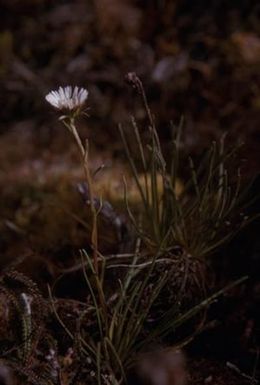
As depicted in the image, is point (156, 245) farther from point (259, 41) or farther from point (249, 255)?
point (259, 41)

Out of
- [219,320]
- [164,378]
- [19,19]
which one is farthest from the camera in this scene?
[19,19]

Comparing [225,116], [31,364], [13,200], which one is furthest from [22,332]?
[225,116]

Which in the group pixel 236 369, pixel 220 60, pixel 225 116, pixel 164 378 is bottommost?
pixel 236 369

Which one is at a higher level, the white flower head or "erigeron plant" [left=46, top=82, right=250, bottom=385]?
the white flower head

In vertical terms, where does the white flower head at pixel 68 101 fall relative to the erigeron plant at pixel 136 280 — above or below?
above

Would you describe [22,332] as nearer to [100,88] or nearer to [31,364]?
[31,364]

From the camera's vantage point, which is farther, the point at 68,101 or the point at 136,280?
the point at 136,280

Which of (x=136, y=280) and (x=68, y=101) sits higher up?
(x=68, y=101)

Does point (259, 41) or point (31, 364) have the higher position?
point (259, 41)

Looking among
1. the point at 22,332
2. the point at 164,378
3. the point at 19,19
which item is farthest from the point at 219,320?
the point at 19,19

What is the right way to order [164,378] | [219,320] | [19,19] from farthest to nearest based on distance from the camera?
[19,19] → [219,320] → [164,378]

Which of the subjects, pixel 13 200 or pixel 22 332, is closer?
pixel 22 332
